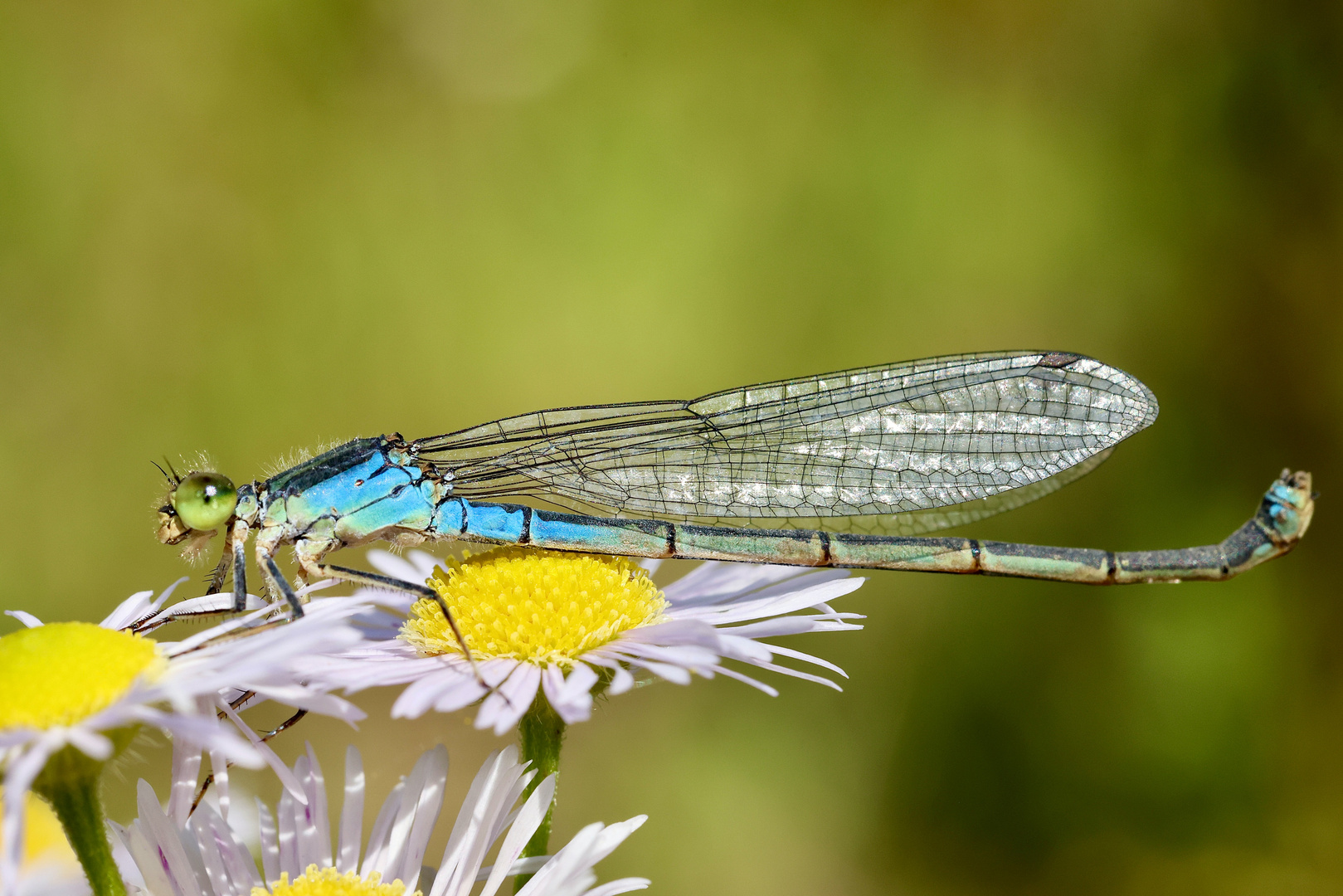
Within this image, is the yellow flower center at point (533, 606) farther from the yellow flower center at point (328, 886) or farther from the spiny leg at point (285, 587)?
the yellow flower center at point (328, 886)

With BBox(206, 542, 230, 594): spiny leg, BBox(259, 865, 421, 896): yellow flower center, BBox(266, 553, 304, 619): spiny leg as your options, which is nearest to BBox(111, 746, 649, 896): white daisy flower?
BBox(259, 865, 421, 896): yellow flower center

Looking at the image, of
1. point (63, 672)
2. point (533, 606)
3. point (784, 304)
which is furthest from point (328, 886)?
point (784, 304)

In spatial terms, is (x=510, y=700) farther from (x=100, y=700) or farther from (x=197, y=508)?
(x=197, y=508)

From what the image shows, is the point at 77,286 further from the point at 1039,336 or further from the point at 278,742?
the point at 1039,336

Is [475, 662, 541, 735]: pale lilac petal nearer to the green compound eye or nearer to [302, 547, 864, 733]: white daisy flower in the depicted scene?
[302, 547, 864, 733]: white daisy flower

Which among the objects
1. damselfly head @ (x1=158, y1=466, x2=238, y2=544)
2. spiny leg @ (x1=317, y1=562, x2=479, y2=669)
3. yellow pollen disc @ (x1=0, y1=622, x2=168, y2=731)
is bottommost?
yellow pollen disc @ (x1=0, y1=622, x2=168, y2=731)

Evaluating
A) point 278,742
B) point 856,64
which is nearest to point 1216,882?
point 278,742

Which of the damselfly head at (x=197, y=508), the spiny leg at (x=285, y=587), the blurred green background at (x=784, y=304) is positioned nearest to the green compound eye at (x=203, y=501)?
the damselfly head at (x=197, y=508)
